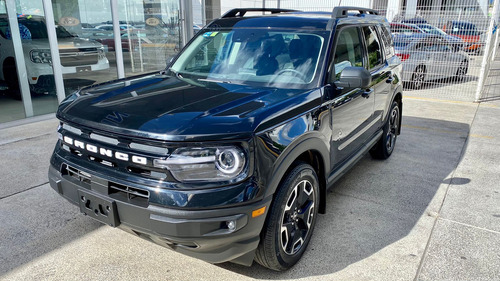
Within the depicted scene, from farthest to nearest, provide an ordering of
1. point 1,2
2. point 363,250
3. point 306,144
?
1. point 1,2
2. point 363,250
3. point 306,144

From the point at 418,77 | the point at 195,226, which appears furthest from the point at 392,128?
the point at 418,77

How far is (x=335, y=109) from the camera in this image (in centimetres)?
327

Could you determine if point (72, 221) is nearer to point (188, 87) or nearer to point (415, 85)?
point (188, 87)

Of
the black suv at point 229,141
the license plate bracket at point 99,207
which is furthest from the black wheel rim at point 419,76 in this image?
the license plate bracket at point 99,207

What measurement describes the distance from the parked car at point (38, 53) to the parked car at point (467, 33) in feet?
27.8

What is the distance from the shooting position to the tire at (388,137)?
16.4 feet

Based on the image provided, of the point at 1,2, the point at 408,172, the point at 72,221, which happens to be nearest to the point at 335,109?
the point at 408,172

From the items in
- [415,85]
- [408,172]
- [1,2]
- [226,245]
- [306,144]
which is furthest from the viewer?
[415,85]

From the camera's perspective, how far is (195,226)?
7.22 feet

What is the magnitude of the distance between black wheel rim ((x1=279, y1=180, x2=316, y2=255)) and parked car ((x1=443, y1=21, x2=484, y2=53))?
8266 mm

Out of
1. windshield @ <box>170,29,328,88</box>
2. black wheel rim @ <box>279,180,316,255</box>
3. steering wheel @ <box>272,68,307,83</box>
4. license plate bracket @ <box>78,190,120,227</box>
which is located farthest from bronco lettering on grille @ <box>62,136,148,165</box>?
steering wheel @ <box>272,68,307,83</box>

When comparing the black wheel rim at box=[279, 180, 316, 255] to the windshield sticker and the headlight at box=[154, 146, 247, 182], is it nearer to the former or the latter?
the headlight at box=[154, 146, 247, 182]

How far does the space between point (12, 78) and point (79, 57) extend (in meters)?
1.27

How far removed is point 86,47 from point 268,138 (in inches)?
259
